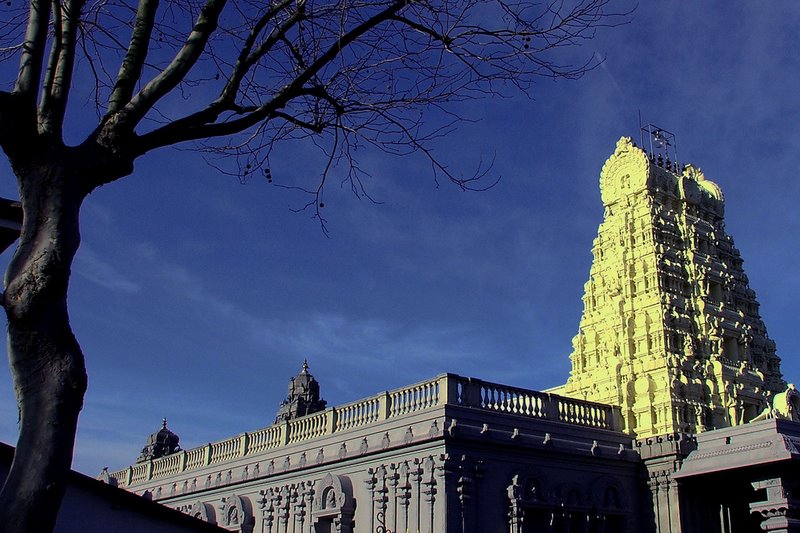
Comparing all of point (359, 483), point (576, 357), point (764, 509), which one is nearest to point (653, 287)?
point (576, 357)

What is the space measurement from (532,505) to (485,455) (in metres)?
1.80

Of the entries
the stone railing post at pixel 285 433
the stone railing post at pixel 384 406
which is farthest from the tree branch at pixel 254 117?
the stone railing post at pixel 285 433

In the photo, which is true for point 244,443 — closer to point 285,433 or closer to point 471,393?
point 285,433

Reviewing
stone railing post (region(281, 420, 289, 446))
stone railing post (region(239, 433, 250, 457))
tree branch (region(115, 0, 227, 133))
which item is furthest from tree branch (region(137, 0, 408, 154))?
stone railing post (region(239, 433, 250, 457))

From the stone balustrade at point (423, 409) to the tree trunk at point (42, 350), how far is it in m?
15.7

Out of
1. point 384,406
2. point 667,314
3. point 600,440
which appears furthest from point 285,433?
point 667,314

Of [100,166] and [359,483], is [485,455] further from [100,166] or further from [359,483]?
[100,166]

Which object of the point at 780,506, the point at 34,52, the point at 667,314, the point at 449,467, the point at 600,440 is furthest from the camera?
the point at 667,314

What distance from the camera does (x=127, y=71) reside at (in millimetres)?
6430

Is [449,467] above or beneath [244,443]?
beneath

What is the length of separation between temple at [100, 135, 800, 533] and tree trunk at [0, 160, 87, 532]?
15324 mm

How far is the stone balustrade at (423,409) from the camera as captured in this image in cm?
2139

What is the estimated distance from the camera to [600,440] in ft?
78.8

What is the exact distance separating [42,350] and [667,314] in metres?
29.4
